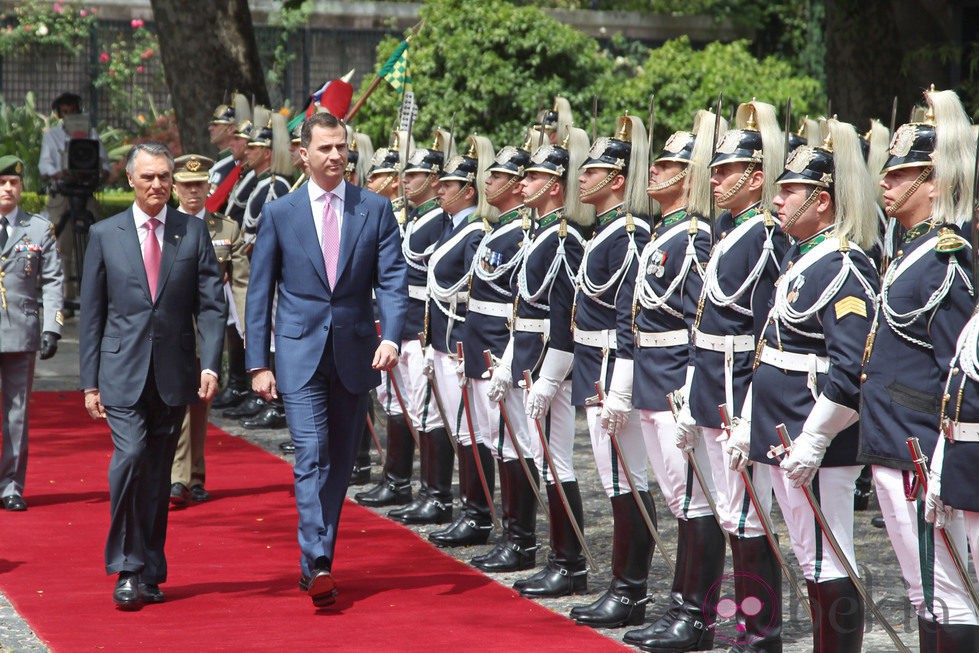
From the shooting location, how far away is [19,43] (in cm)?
1919

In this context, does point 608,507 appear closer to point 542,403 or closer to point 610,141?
point 542,403

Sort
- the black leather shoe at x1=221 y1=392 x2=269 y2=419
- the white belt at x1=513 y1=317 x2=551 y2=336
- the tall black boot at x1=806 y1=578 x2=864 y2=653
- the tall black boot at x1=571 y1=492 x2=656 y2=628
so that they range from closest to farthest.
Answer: the tall black boot at x1=806 y1=578 x2=864 y2=653
the tall black boot at x1=571 y1=492 x2=656 y2=628
the white belt at x1=513 y1=317 x2=551 y2=336
the black leather shoe at x1=221 y1=392 x2=269 y2=419

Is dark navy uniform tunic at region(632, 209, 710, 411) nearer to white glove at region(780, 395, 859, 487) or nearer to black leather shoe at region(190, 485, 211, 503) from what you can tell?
white glove at region(780, 395, 859, 487)

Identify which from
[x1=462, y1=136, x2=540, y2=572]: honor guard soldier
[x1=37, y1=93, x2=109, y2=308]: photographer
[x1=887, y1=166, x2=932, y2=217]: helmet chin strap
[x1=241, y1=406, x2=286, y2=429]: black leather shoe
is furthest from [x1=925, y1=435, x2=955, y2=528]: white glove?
[x1=37, y1=93, x2=109, y2=308]: photographer

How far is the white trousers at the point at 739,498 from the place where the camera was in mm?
5324

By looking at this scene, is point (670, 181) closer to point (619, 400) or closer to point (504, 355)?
point (619, 400)

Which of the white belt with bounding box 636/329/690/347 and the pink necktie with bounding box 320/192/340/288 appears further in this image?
the pink necktie with bounding box 320/192/340/288

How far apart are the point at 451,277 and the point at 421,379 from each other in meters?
0.65

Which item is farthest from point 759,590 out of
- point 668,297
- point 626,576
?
point 668,297

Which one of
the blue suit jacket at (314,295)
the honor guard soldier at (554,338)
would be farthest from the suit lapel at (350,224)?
the honor guard soldier at (554,338)

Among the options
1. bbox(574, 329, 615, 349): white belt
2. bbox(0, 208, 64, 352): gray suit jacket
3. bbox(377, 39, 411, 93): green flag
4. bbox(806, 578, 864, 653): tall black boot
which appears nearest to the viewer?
bbox(806, 578, 864, 653): tall black boot

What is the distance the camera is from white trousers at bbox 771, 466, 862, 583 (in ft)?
16.0

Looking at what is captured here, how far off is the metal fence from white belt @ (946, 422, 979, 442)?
15852 millimetres

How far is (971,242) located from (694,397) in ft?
4.60
